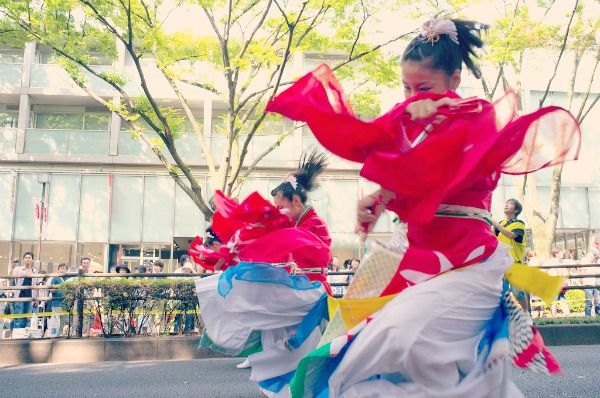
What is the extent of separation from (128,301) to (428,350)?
7.44m

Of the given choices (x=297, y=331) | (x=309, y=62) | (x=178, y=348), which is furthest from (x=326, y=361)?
(x=309, y=62)

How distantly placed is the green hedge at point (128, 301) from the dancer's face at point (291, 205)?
14.3 feet

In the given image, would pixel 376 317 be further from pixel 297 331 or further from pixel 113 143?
pixel 113 143

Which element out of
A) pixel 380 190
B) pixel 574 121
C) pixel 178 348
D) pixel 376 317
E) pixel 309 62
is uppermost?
pixel 309 62

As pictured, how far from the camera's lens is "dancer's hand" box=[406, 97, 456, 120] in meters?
2.14

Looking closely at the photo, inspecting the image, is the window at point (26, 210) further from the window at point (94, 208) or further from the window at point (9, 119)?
the window at point (9, 119)

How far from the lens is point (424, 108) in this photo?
2.14 metres

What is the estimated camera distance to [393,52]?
11578 mm

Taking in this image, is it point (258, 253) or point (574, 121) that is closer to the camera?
point (574, 121)

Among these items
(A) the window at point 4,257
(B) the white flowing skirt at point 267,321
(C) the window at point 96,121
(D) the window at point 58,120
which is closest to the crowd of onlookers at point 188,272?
(B) the white flowing skirt at point 267,321

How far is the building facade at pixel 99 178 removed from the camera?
1956 cm

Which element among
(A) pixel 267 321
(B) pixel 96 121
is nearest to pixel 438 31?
(A) pixel 267 321

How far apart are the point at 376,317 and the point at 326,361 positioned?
26 cm

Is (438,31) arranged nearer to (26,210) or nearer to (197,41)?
(197,41)
